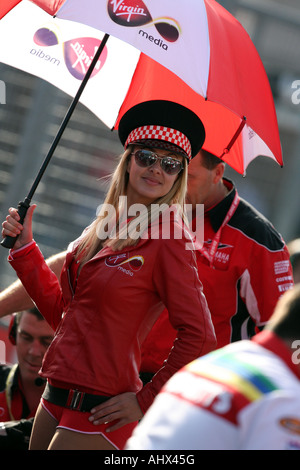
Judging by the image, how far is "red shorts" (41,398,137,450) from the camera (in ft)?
9.46

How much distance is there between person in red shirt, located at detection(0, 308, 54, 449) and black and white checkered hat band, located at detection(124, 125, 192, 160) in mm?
1509

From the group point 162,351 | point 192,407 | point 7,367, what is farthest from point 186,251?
point 7,367

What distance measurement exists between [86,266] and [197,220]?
1.21 m

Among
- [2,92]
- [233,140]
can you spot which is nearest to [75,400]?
[233,140]

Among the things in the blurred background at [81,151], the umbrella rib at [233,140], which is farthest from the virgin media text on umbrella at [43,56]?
the blurred background at [81,151]

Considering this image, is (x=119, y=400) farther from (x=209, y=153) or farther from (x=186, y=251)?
(x=209, y=153)

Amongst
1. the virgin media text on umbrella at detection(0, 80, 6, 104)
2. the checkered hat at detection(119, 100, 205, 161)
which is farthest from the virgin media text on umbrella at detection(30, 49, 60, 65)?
the virgin media text on umbrella at detection(0, 80, 6, 104)

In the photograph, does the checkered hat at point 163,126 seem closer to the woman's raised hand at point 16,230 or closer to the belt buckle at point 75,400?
the woman's raised hand at point 16,230

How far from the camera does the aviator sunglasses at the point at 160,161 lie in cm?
324

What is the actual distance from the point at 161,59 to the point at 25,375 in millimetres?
1955

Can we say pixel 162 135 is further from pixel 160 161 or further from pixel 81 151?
pixel 81 151

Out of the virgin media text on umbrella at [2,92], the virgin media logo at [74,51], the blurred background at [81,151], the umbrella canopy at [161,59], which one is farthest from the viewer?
the virgin media text on umbrella at [2,92]

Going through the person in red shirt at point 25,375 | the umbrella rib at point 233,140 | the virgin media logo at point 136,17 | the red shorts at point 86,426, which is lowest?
the person in red shirt at point 25,375

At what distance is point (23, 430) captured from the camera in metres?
3.82
